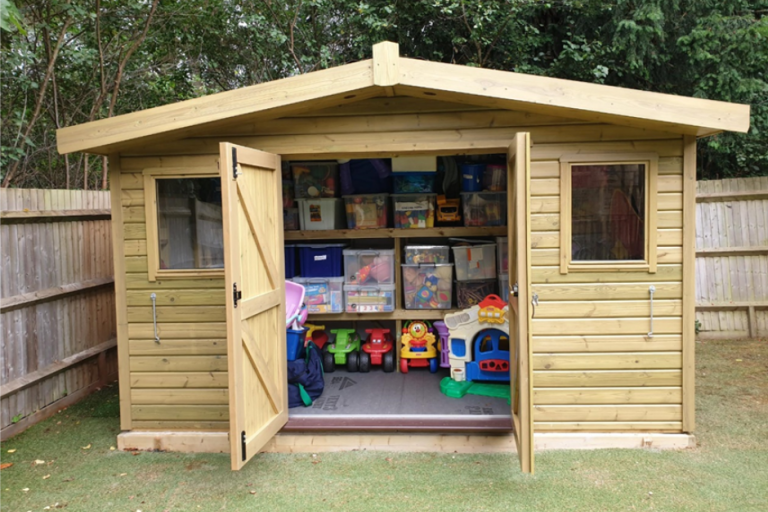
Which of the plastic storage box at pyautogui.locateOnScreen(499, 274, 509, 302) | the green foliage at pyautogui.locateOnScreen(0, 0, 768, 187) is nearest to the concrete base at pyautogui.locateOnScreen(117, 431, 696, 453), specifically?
the plastic storage box at pyautogui.locateOnScreen(499, 274, 509, 302)

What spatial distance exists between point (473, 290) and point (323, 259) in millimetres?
1457

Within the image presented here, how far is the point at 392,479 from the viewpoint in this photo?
3.68 metres

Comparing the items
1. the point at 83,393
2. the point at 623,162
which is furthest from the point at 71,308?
the point at 623,162

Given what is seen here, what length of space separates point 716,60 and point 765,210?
185cm

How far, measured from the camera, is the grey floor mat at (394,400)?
4336 millimetres

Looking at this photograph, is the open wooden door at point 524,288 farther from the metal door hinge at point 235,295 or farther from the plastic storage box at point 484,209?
the plastic storage box at point 484,209

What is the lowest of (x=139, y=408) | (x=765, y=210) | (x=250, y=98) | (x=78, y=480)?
(x=78, y=480)

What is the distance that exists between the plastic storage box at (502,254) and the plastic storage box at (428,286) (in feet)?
1.49

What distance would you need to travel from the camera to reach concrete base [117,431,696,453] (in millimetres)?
4016

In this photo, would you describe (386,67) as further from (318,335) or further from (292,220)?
(318,335)

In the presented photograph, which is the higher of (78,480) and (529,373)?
(529,373)

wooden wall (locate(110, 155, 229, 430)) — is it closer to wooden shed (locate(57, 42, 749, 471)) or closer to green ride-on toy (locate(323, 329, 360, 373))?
wooden shed (locate(57, 42, 749, 471))

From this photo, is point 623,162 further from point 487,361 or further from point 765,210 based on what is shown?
point 765,210

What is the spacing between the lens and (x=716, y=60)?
22.4ft
